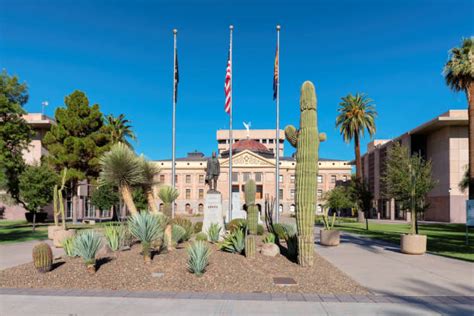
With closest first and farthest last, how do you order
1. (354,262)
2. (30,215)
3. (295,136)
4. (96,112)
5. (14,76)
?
(295,136)
(354,262)
(14,76)
(96,112)
(30,215)

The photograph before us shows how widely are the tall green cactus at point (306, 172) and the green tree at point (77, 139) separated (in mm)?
26302

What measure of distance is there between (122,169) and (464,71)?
2208 centimetres

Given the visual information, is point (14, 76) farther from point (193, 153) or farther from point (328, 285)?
point (193, 153)

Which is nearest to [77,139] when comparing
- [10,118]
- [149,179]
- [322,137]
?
[10,118]

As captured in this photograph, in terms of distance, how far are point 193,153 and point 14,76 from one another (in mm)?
84530

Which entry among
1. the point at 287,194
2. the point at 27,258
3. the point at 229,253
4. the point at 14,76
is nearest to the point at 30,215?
the point at 14,76

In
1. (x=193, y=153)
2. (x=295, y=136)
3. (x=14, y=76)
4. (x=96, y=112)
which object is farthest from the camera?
(x=193, y=153)

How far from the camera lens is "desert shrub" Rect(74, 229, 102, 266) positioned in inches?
346

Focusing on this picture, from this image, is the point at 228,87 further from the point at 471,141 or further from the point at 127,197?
the point at 471,141

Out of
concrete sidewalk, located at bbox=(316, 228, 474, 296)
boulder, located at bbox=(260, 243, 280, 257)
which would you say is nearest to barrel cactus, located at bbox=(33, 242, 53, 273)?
boulder, located at bbox=(260, 243, 280, 257)

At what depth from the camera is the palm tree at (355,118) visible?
4225cm

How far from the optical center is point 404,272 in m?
10.1

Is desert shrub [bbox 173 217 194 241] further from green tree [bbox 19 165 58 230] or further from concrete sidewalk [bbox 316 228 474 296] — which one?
green tree [bbox 19 165 58 230]

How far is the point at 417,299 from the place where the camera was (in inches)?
280
